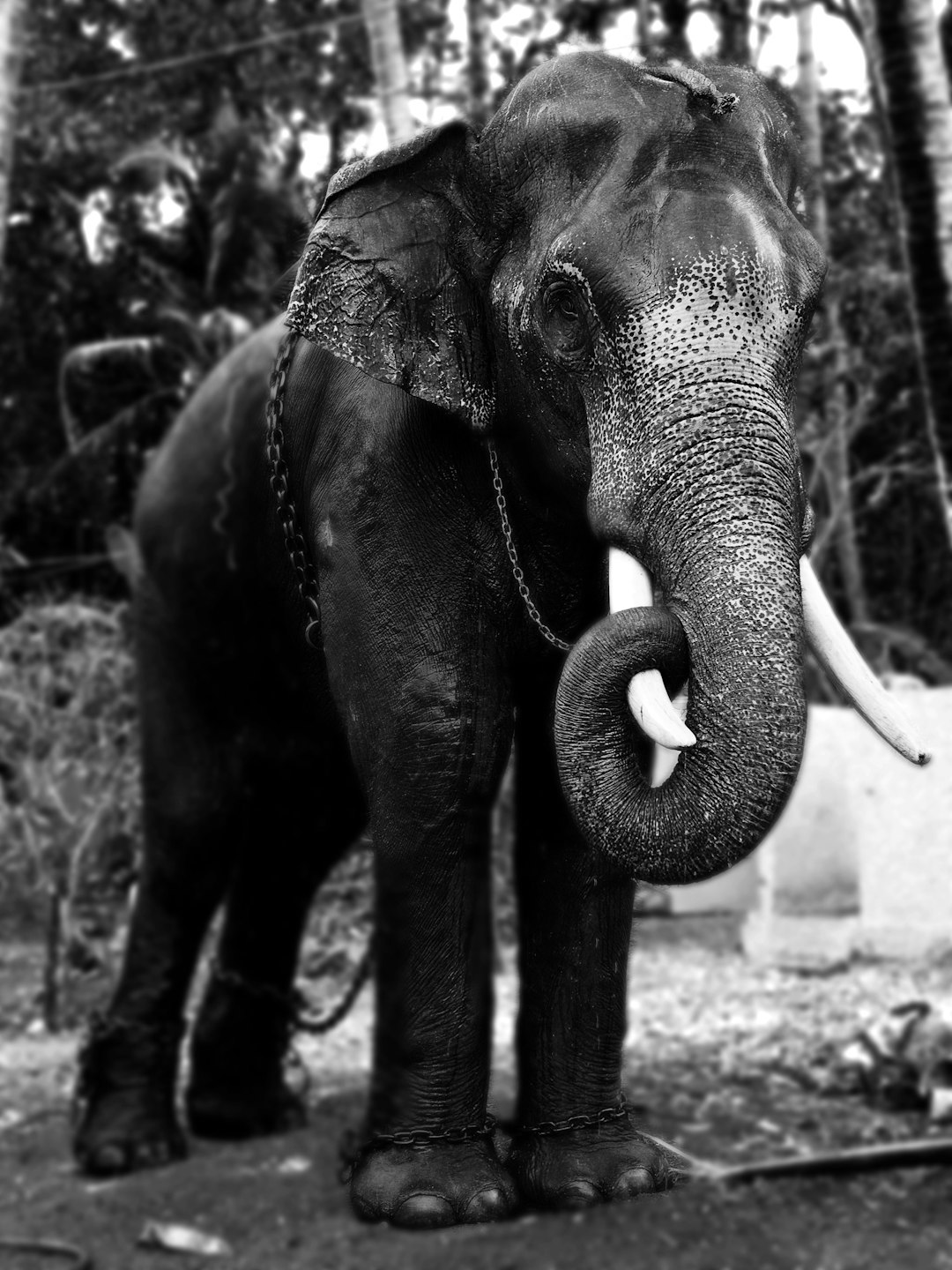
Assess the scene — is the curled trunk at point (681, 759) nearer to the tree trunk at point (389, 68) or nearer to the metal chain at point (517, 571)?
the metal chain at point (517, 571)

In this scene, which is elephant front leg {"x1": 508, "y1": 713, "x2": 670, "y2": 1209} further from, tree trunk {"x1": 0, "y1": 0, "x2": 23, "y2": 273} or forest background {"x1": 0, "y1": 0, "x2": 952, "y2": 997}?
forest background {"x1": 0, "y1": 0, "x2": 952, "y2": 997}

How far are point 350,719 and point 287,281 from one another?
420 mm

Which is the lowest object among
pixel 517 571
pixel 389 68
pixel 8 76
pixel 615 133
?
pixel 517 571

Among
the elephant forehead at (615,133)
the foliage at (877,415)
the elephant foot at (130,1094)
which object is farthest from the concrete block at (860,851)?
the elephant forehead at (615,133)

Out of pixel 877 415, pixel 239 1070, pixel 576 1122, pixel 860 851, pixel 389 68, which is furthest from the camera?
pixel 877 415

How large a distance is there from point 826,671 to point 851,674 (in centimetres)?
4

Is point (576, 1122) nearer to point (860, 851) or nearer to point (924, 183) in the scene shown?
point (924, 183)

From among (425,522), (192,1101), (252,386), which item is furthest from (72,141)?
(425,522)

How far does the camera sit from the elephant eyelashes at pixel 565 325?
1273mm

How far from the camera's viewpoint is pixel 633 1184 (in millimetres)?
1414

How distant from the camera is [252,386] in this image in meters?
1.92

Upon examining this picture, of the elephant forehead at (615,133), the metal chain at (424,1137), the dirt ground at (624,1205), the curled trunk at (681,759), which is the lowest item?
the dirt ground at (624,1205)

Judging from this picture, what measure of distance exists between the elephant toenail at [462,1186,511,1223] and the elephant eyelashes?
676mm

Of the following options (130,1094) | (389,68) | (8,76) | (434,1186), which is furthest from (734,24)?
(434,1186)
